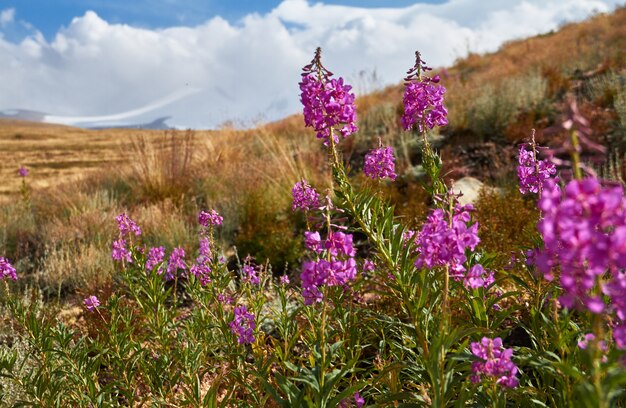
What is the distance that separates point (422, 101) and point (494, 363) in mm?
1316

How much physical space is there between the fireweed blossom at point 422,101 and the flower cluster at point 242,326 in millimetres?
1249

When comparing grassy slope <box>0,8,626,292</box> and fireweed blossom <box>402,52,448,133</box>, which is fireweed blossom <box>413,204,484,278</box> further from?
grassy slope <box>0,8,626,292</box>

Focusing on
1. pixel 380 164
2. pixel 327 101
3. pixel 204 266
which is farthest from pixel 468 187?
pixel 327 101

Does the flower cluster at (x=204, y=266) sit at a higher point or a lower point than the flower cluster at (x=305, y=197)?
lower

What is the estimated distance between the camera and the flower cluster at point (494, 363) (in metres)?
1.43

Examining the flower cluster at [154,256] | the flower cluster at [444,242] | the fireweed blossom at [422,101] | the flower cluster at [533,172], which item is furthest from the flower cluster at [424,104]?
the flower cluster at [154,256]

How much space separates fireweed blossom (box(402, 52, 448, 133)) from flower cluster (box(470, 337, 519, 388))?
1.16 meters

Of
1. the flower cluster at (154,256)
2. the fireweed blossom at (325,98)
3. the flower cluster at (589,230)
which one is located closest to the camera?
the flower cluster at (589,230)

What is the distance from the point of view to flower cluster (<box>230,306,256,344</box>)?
2.29 meters

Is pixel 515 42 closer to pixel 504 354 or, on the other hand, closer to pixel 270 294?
pixel 270 294

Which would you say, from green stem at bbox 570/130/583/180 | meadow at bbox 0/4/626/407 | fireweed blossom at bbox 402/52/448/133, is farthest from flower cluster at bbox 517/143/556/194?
green stem at bbox 570/130/583/180

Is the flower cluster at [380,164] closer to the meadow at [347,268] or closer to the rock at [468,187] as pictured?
the meadow at [347,268]

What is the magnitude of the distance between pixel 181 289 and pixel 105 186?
5.22 metres

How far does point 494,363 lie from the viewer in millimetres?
1440
